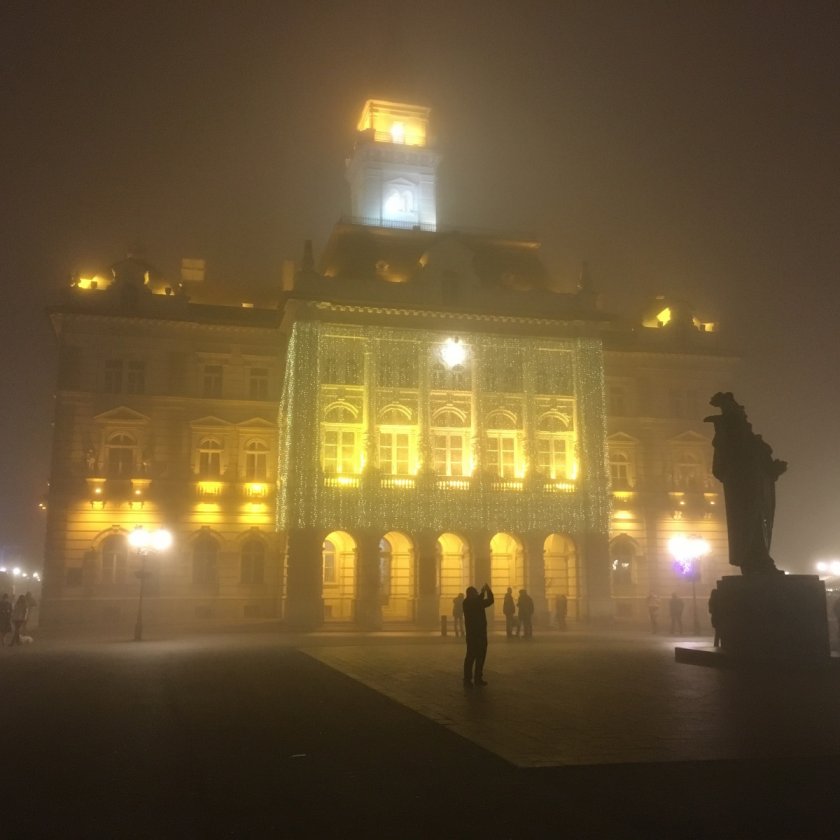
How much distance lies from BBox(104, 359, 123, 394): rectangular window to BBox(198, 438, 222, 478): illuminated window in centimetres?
569

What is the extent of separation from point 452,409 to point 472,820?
1573 inches

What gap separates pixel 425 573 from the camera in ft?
145

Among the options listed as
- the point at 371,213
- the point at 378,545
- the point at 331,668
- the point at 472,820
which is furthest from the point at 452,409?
the point at 472,820

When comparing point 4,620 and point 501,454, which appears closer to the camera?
point 4,620

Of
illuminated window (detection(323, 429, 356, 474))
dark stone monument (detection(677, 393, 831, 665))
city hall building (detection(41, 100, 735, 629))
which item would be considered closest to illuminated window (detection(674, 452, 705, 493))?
city hall building (detection(41, 100, 735, 629))

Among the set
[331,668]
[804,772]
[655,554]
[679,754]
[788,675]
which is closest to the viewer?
[804,772]

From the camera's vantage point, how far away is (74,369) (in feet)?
156

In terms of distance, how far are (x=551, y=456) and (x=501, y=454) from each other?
2.93 metres

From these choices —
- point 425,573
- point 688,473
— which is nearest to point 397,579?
point 425,573

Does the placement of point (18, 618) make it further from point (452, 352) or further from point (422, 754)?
point (422, 754)

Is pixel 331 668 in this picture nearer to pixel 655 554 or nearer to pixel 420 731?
pixel 420 731

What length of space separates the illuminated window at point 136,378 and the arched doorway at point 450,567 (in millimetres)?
19266

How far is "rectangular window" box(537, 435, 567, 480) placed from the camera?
47438 mm

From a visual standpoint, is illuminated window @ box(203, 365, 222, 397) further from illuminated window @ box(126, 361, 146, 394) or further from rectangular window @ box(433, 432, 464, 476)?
rectangular window @ box(433, 432, 464, 476)
